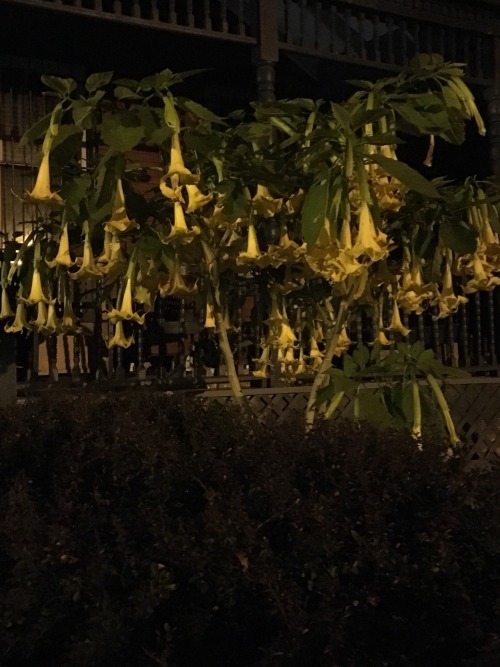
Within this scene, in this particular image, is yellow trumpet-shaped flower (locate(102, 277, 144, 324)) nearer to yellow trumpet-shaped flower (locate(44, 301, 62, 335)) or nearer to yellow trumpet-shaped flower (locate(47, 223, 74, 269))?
yellow trumpet-shaped flower (locate(47, 223, 74, 269))

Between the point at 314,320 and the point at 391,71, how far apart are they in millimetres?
4257

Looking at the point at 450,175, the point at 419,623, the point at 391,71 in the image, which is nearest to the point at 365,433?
the point at 419,623

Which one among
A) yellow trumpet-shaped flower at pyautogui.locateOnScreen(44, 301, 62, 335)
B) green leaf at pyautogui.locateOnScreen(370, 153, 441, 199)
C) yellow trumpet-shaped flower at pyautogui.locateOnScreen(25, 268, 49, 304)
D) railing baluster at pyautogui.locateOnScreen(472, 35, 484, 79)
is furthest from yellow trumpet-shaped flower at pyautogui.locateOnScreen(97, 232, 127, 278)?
railing baluster at pyautogui.locateOnScreen(472, 35, 484, 79)

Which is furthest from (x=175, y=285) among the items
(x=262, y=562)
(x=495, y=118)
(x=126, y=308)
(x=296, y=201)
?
(x=495, y=118)

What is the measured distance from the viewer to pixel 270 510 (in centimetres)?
174

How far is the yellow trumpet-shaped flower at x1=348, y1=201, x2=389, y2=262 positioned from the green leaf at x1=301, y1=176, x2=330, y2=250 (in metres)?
0.14

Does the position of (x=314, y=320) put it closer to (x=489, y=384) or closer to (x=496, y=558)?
(x=496, y=558)

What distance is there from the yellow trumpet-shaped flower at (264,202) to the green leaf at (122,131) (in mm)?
522

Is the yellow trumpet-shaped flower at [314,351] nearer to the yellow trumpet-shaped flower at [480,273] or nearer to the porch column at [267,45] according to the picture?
the yellow trumpet-shaped flower at [480,273]

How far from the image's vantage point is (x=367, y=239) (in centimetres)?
250

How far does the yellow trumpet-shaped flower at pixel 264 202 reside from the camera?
280cm

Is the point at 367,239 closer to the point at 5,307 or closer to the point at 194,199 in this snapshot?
the point at 194,199

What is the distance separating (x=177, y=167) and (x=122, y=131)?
223 mm

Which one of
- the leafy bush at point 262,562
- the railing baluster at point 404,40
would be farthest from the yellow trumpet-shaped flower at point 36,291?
the railing baluster at point 404,40
